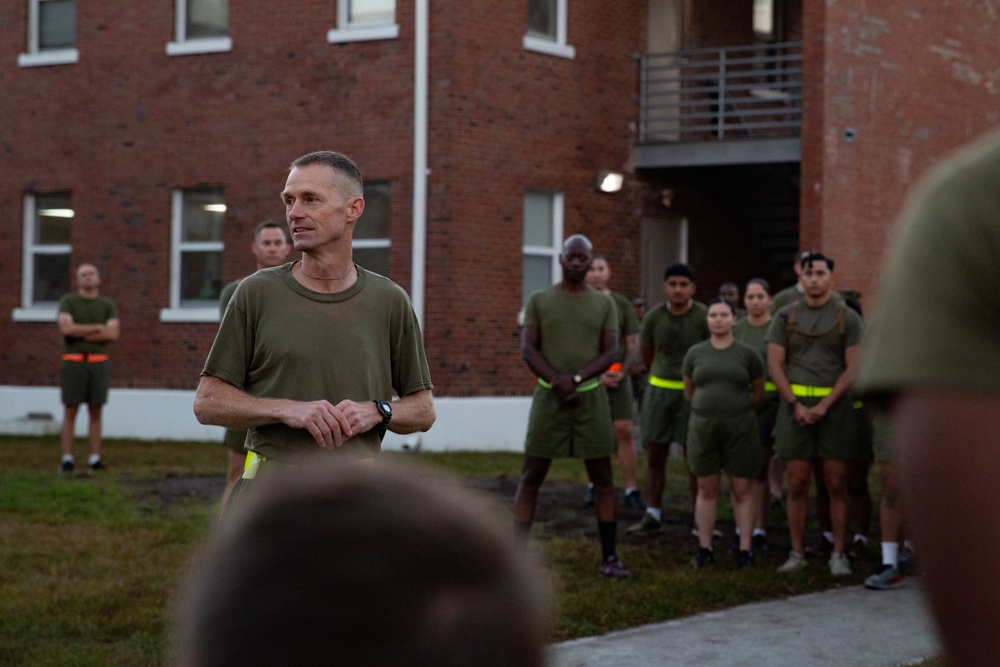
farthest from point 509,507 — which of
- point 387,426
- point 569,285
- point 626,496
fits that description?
point 387,426

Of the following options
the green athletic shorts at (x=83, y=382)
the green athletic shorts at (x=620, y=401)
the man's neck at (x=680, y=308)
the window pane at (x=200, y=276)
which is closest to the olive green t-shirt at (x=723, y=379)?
the man's neck at (x=680, y=308)

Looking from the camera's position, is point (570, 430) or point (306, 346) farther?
point (570, 430)

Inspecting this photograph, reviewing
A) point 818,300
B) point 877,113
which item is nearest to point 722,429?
point 818,300

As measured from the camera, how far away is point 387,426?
509 centimetres

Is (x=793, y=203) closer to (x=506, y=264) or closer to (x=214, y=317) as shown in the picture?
(x=506, y=264)

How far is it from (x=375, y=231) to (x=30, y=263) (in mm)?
5893

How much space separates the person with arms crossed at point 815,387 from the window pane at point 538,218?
382 inches

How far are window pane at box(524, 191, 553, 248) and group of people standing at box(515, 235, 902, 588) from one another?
8.45m

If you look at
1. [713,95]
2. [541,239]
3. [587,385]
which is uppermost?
[713,95]

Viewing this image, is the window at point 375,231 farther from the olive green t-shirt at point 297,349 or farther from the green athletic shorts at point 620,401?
the olive green t-shirt at point 297,349

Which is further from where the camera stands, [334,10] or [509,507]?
[334,10]

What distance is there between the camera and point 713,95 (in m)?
22.5

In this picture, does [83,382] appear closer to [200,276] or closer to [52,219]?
[200,276]

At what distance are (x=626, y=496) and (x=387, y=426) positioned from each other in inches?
325
